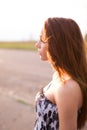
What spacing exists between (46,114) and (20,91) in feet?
18.5

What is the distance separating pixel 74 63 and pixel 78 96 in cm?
21

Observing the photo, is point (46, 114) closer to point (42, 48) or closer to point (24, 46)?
point (42, 48)

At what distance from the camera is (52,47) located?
2207mm

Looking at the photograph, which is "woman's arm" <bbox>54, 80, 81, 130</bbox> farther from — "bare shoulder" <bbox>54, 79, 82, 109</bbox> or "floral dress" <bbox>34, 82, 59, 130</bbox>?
"floral dress" <bbox>34, 82, 59, 130</bbox>

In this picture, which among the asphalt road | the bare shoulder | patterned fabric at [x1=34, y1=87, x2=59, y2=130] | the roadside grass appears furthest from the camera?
the roadside grass

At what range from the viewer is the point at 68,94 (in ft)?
6.82

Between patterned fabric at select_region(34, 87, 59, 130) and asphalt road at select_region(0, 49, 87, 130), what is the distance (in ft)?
10.5

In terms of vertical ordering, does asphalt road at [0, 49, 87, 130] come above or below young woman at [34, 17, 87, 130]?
below

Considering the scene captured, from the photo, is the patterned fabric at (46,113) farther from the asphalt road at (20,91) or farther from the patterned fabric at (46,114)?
the asphalt road at (20,91)

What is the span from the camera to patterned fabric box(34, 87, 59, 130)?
229cm

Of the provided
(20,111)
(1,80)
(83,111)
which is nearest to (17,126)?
(20,111)

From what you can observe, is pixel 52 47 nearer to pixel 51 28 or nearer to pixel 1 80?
pixel 51 28

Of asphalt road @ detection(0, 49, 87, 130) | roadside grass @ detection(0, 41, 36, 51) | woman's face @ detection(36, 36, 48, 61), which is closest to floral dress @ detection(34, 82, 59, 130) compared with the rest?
woman's face @ detection(36, 36, 48, 61)

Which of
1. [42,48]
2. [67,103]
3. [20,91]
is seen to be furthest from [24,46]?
[67,103]
